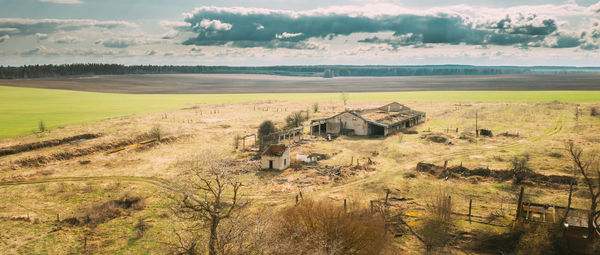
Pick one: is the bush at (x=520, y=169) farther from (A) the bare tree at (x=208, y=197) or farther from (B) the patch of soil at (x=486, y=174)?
(A) the bare tree at (x=208, y=197)

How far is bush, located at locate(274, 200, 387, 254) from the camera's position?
66.2 ft

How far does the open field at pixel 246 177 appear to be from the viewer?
2692 centimetres

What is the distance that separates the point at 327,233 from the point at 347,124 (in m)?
45.8

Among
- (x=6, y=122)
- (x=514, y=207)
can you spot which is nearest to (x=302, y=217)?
(x=514, y=207)

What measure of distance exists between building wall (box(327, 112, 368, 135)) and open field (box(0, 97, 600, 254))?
381 cm

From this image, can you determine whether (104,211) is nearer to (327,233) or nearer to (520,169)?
(327,233)

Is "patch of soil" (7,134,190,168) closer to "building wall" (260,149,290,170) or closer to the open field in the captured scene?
the open field

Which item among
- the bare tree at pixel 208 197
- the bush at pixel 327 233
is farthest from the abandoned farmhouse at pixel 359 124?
the bush at pixel 327 233

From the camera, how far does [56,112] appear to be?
83.8 meters

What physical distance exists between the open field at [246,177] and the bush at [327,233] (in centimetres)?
367

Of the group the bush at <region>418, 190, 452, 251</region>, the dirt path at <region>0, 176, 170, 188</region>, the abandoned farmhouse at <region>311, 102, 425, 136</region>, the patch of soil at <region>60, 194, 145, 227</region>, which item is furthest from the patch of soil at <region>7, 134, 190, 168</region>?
the bush at <region>418, 190, 452, 251</region>

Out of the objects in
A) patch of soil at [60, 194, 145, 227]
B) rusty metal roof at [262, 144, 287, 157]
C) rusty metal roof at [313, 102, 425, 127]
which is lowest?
patch of soil at [60, 194, 145, 227]

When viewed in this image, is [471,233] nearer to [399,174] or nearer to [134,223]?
[399,174]

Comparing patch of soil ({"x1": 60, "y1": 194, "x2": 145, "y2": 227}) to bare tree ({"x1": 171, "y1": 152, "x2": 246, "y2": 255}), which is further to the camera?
patch of soil ({"x1": 60, "y1": 194, "x2": 145, "y2": 227})
